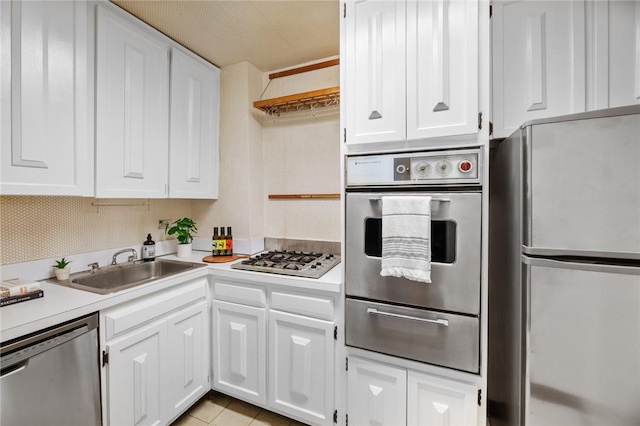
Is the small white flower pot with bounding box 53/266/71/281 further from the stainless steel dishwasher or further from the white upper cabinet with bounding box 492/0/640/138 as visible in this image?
the white upper cabinet with bounding box 492/0/640/138

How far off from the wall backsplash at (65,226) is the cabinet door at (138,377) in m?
0.75

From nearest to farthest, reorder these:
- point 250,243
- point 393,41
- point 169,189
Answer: point 393,41, point 169,189, point 250,243

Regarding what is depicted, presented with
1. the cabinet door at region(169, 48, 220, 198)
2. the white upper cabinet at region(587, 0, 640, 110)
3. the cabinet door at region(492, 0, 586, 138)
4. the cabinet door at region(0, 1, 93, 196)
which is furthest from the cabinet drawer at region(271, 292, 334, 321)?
the white upper cabinet at region(587, 0, 640, 110)

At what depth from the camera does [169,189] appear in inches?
73.2

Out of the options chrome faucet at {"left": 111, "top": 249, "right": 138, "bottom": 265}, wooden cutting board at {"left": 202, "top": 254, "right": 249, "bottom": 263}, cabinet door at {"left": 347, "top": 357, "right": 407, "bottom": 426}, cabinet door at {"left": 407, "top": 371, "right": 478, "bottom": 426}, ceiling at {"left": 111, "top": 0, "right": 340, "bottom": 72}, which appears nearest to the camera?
cabinet door at {"left": 407, "top": 371, "right": 478, "bottom": 426}

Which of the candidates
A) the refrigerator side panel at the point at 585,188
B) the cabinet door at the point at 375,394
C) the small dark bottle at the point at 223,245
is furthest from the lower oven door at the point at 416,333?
the small dark bottle at the point at 223,245

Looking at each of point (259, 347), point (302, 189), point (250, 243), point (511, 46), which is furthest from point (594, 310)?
point (250, 243)

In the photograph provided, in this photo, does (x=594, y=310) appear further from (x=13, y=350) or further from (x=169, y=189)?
(x=169, y=189)

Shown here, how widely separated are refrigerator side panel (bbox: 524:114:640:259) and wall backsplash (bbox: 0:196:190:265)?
232 cm

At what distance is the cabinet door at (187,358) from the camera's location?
1.52 m

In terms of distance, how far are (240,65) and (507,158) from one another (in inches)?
78.2

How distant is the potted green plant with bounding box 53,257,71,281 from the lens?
149 centimetres

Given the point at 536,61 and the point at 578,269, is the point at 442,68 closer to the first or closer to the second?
the point at 536,61

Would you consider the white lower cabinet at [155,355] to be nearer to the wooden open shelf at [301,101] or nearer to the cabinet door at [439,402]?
the cabinet door at [439,402]
